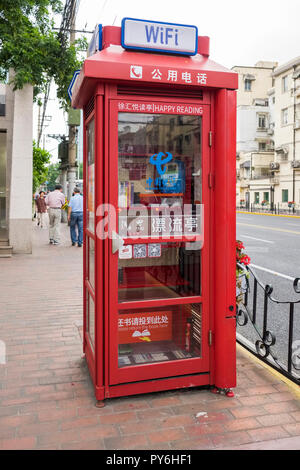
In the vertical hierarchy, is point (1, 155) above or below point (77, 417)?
above

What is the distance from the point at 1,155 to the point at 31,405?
9678 mm

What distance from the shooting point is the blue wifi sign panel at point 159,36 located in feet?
11.1

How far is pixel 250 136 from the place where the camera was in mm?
57219

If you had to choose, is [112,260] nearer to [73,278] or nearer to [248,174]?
[73,278]

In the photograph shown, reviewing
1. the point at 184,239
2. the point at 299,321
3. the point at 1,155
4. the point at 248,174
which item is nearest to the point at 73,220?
the point at 1,155

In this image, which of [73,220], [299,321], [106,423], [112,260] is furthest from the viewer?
[73,220]

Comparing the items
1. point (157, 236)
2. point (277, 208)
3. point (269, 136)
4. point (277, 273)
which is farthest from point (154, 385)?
point (269, 136)

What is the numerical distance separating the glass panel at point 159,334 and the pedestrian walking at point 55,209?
Answer: 10334 millimetres

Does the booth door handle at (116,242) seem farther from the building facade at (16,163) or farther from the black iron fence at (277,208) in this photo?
the black iron fence at (277,208)

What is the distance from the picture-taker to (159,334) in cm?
385

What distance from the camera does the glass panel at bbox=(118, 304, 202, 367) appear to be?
12.1 ft

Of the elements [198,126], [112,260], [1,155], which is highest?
[1,155]

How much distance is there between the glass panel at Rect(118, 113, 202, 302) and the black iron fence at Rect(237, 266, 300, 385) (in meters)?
0.98
